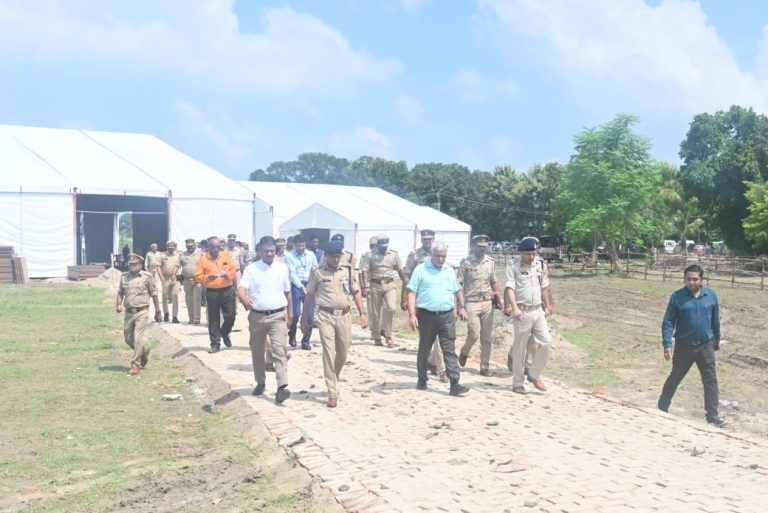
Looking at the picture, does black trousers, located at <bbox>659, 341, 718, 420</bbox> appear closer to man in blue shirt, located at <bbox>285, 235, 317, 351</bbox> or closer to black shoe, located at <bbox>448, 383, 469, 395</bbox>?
black shoe, located at <bbox>448, 383, 469, 395</bbox>

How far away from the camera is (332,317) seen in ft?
24.0

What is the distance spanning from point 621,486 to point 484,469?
1004 mm

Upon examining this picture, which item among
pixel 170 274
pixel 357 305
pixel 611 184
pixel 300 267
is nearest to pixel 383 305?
pixel 300 267

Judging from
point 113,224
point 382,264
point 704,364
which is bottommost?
point 704,364

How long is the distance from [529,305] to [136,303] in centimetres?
510

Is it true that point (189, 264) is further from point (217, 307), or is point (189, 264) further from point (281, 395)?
point (281, 395)

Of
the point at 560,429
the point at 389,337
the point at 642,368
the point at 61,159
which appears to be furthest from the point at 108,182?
the point at 560,429

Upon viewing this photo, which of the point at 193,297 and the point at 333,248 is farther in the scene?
the point at 193,297

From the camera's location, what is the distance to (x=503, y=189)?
5906 centimetres

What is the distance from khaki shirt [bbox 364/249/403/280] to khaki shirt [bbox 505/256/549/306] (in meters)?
3.02

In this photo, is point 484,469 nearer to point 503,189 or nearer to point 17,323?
point 17,323

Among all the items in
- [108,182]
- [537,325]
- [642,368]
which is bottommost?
[642,368]

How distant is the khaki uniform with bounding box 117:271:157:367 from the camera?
916 cm

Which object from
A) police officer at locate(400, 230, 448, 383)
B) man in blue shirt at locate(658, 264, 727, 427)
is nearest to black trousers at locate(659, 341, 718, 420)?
man in blue shirt at locate(658, 264, 727, 427)
